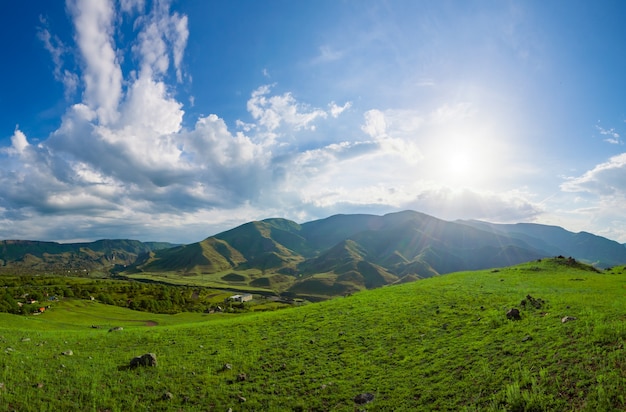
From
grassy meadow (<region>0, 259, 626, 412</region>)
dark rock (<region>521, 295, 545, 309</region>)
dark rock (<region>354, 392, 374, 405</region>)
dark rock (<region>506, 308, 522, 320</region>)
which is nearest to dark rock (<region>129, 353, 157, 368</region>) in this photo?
grassy meadow (<region>0, 259, 626, 412</region>)

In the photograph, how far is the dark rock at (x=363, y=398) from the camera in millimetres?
13477

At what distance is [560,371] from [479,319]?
891 centimetres

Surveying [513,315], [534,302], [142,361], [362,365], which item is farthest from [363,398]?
[534,302]

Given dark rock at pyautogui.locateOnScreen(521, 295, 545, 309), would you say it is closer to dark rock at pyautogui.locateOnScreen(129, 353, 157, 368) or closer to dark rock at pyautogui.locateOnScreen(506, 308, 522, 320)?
dark rock at pyautogui.locateOnScreen(506, 308, 522, 320)

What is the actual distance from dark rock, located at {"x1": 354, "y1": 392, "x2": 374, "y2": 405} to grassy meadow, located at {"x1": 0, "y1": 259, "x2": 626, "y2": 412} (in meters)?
0.04

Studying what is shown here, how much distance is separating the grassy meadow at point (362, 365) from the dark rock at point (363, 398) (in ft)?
0.15

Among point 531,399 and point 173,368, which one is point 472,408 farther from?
point 173,368

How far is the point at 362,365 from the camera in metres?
16.8

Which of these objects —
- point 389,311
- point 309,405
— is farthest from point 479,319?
point 309,405

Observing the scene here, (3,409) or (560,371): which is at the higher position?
(560,371)

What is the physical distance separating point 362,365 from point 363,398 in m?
3.19

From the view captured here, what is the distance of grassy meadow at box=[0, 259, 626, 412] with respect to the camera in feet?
39.5

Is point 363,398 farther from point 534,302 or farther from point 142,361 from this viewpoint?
point 534,302

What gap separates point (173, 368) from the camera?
672 inches
